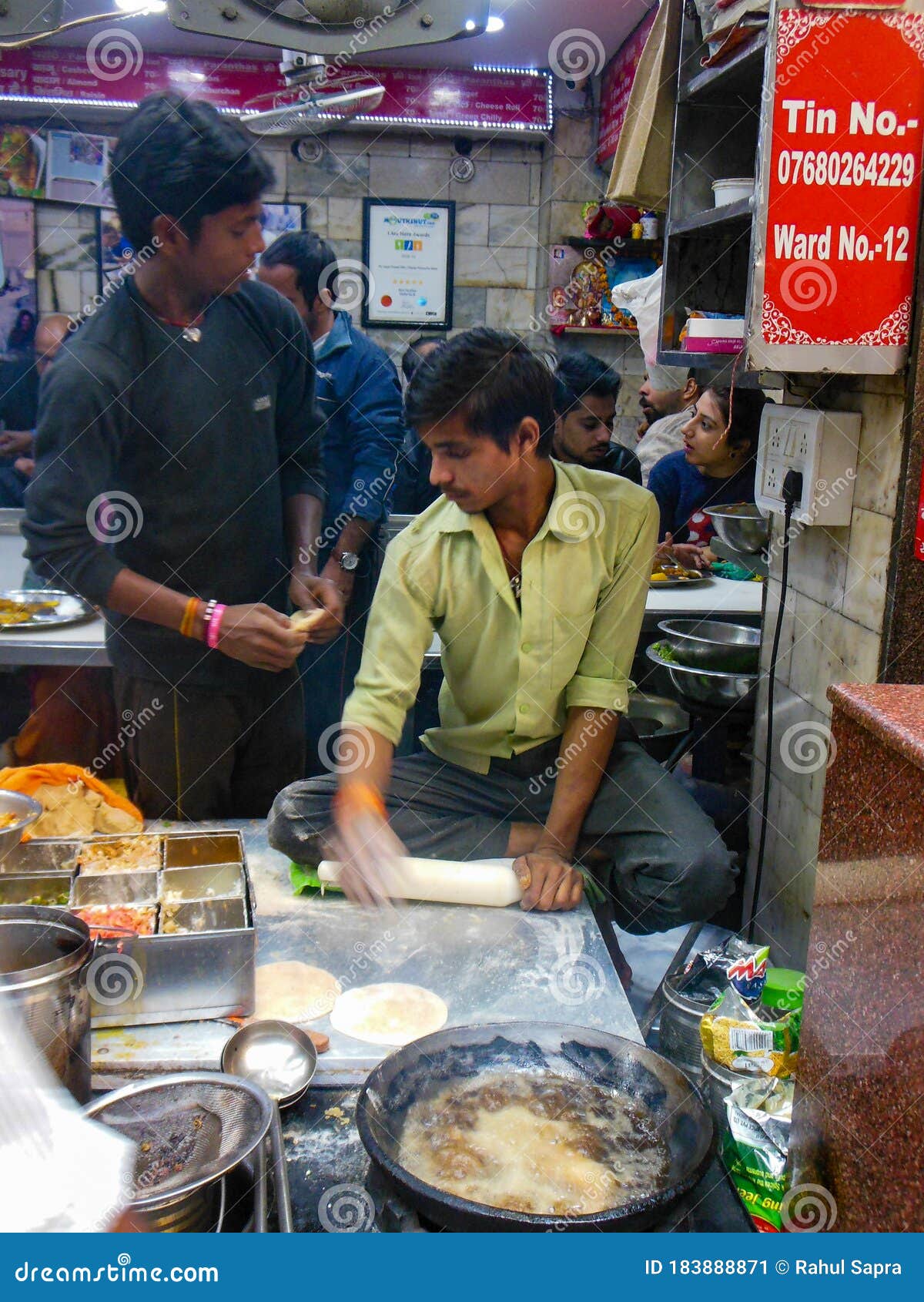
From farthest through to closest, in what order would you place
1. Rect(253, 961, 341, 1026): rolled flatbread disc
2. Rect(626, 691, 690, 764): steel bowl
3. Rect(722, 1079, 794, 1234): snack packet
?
Rect(626, 691, 690, 764): steel bowl → Rect(253, 961, 341, 1026): rolled flatbread disc → Rect(722, 1079, 794, 1234): snack packet

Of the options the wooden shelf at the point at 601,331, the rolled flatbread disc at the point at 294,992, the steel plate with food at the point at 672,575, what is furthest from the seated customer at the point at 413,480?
the rolled flatbread disc at the point at 294,992

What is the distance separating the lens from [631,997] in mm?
2832

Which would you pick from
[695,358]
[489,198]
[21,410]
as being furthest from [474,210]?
[695,358]

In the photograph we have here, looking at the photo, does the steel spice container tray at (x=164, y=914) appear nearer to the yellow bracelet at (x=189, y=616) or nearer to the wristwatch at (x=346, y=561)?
the yellow bracelet at (x=189, y=616)

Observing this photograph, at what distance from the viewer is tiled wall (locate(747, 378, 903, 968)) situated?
2084 mm

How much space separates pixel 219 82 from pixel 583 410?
4.03m

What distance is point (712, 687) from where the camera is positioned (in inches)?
113

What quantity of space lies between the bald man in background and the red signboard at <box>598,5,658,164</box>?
3.31 m

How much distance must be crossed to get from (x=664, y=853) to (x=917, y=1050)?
142 centimetres

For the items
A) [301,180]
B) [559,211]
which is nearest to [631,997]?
[559,211]

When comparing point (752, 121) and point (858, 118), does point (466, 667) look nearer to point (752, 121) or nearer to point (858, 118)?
point (858, 118)

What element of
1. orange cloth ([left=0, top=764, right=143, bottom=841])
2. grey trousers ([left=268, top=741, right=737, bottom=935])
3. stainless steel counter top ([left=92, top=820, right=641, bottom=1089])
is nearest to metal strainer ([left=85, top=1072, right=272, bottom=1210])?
stainless steel counter top ([left=92, top=820, right=641, bottom=1089])

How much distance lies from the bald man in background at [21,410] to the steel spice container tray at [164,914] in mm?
3174

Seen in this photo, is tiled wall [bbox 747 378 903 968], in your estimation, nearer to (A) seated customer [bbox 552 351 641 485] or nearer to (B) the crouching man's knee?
(B) the crouching man's knee
